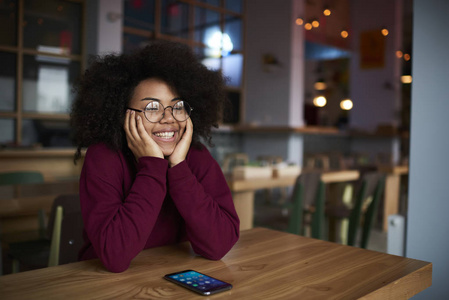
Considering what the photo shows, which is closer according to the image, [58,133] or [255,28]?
[58,133]

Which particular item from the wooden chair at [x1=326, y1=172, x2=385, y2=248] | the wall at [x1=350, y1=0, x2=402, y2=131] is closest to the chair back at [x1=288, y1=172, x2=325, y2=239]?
the wooden chair at [x1=326, y1=172, x2=385, y2=248]

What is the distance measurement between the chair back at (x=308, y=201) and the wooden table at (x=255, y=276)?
1.61 metres

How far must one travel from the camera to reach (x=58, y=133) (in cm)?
604

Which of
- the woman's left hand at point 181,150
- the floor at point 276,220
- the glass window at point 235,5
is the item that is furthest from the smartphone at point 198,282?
the glass window at point 235,5

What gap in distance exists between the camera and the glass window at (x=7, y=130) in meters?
5.55

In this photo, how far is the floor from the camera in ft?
9.60

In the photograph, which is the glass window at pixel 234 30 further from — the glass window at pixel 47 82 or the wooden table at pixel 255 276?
the wooden table at pixel 255 276

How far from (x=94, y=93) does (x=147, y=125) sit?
23cm

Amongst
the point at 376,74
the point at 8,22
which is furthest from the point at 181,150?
the point at 376,74

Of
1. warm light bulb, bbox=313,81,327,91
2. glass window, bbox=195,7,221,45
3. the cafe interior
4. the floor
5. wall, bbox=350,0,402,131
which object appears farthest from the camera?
warm light bulb, bbox=313,81,327,91

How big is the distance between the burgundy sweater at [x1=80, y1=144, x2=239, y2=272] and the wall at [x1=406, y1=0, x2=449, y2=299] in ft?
2.78

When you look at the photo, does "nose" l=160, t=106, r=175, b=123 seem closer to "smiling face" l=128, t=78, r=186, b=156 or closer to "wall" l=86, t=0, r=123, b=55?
"smiling face" l=128, t=78, r=186, b=156

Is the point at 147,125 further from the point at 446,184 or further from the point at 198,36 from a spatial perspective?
the point at 198,36

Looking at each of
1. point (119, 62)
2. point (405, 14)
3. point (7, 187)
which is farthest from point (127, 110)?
point (405, 14)
